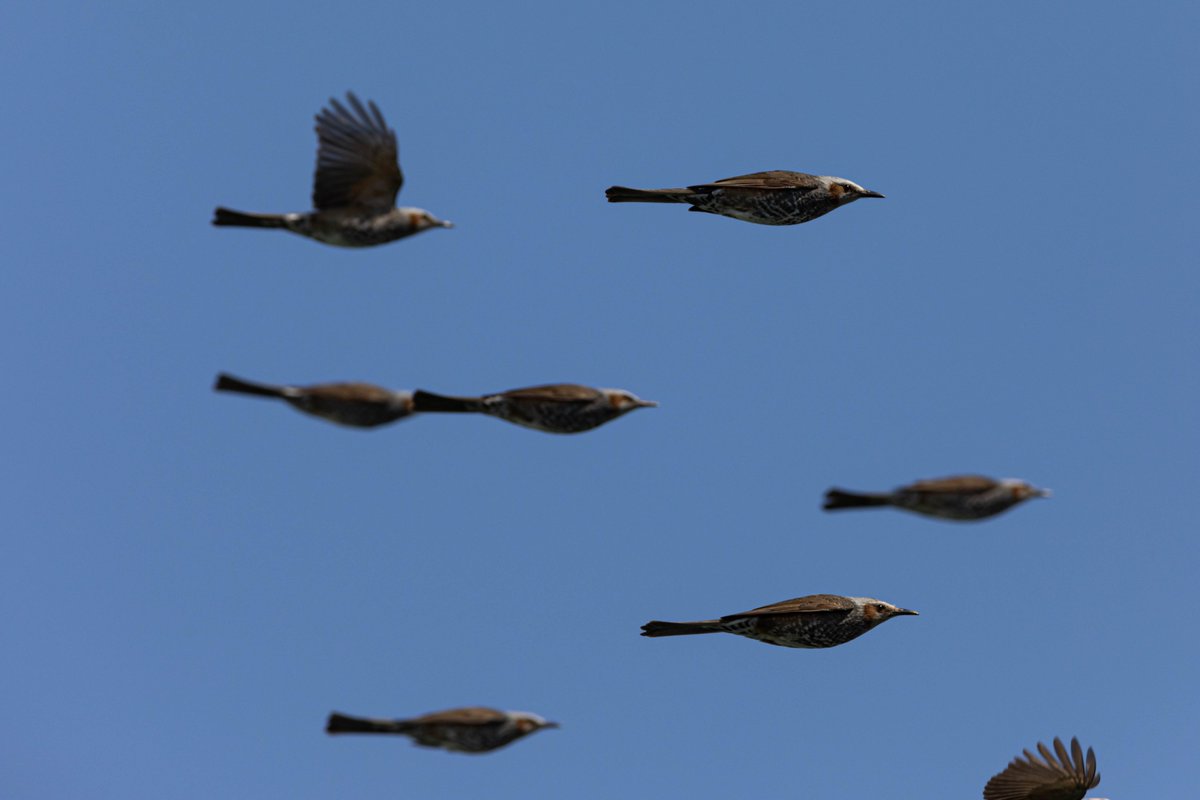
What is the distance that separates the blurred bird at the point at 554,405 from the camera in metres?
20.4

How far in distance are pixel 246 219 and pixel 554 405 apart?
16.1 feet

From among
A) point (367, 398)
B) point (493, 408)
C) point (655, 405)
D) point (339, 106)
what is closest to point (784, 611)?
point (655, 405)

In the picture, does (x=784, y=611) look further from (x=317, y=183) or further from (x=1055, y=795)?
(x=317, y=183)

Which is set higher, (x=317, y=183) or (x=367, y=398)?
(x=317, y=183)

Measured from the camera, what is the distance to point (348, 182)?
20812mm

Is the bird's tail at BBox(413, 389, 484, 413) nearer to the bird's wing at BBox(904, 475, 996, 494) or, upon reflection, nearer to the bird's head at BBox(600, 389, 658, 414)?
the bird's head at BBox(600, 389, 658, 414)

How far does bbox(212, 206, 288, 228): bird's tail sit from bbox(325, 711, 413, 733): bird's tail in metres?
6.66

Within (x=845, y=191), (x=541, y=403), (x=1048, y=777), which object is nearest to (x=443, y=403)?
(x=541, y=403)

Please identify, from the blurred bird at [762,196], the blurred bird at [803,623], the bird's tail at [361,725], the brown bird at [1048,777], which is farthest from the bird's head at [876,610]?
the bird's tail at [361,725]

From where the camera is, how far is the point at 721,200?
25031 millimetres

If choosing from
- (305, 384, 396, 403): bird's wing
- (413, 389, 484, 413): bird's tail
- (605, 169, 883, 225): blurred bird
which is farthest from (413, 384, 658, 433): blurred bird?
(605, 169, 883, 225): blurred bird

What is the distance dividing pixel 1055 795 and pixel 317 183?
16.5 m

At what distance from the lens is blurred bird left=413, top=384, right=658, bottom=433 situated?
2038 centimetres

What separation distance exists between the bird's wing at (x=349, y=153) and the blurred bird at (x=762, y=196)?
16.5 ft
